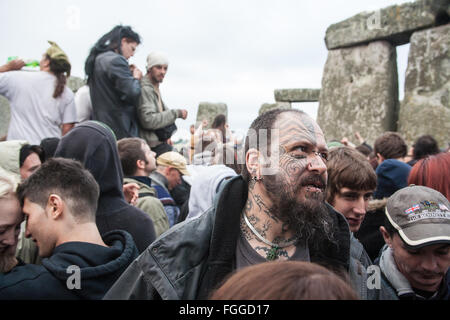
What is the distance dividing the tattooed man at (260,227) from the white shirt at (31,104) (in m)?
2.49

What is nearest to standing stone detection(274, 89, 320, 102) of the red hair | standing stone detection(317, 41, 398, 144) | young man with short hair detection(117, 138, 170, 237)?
standing stone detection(317, 41, 398, 144)

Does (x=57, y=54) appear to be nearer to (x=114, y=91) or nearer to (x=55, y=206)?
(x=114, y=91)

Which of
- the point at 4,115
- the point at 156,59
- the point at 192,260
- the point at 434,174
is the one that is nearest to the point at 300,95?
the point at 156,59

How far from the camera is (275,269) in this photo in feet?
2.86

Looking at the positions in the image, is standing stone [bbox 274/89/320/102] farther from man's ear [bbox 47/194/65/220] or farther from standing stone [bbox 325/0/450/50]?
man's ear [bbox 47/194/65/220]

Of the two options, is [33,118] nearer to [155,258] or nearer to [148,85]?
Answer: [148,85]

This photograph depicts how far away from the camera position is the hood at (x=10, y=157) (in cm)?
245

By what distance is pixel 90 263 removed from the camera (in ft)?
5.39

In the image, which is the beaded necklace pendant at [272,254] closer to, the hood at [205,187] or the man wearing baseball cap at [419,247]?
the man wearing baseball cap at [419,247]

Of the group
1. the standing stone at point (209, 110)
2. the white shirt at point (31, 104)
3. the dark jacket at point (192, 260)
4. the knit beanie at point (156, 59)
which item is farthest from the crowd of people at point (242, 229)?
the standing stone at point (209, 110)

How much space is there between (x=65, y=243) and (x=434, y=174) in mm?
2200
